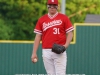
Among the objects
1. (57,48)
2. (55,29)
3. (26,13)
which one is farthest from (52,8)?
(26,13)

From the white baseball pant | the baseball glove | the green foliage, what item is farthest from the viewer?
the green foliage

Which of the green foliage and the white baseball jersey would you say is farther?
the green foliage

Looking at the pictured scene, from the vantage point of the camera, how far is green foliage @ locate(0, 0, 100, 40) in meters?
14.6

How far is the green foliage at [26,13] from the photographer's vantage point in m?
14.6

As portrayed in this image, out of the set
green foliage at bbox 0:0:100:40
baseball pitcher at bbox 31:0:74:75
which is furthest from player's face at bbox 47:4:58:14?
green foliage at bbox 0:0:100:40

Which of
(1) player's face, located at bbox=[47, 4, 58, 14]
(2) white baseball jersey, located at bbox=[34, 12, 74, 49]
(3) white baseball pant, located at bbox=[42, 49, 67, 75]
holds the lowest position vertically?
(3) white baseball pant, located at bbox=[42, 49, 67, 75]

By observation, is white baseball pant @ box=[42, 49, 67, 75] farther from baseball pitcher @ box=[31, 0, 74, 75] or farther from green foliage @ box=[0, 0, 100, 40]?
green foliage @ box=[0, 0, 100, 40]

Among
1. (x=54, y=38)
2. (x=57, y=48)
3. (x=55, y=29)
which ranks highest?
(x=55, y=29)

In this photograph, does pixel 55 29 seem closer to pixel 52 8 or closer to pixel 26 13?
pixel 52 8

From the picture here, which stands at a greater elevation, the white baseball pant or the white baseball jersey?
the white baseball jersey

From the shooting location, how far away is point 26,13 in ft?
49.3

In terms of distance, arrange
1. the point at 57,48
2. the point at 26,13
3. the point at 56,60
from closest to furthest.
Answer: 1. the point at 57,48
2. the point at 56,60
3. the point at 26,13

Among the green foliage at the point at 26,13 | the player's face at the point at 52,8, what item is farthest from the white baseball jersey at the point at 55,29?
the green foliage at the point at 26,13

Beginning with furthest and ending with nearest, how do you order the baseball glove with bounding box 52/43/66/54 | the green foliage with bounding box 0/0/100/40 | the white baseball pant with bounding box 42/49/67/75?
1. the green foliage with bounding box 0/0/100/40
2. the white baseball pant with bounding box 42/49/67/75
3. the baseball glove with bounding box 52/43/66/54
